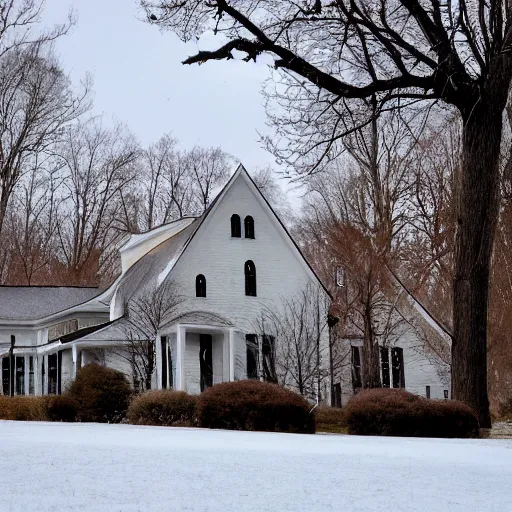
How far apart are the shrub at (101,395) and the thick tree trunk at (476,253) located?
29.9 feet

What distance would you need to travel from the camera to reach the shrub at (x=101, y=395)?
2608 centimetres

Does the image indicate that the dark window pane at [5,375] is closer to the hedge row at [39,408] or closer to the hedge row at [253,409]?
the hedge row at [39,408]

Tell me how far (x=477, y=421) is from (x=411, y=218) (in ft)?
82.1

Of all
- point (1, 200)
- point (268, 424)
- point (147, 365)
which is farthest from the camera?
point (1, 200)

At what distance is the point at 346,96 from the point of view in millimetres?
22125

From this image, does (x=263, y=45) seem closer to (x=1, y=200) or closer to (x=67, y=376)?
(x=67, y=376)

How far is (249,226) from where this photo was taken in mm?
36625

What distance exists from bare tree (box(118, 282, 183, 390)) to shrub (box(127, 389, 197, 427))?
29.2 ft

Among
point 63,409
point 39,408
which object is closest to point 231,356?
point 39,408

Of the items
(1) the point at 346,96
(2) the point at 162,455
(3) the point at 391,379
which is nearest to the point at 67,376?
(3) the point at 391,379

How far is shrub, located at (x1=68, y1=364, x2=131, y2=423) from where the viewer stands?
85.6 ft

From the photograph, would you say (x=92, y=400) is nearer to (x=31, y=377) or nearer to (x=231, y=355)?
(x=231, y=355)

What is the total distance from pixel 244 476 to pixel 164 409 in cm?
1322

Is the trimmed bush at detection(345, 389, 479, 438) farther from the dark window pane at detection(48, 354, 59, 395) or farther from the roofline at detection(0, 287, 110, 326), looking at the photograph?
Result: the roofline at detection(0, 287, 110, 326)
